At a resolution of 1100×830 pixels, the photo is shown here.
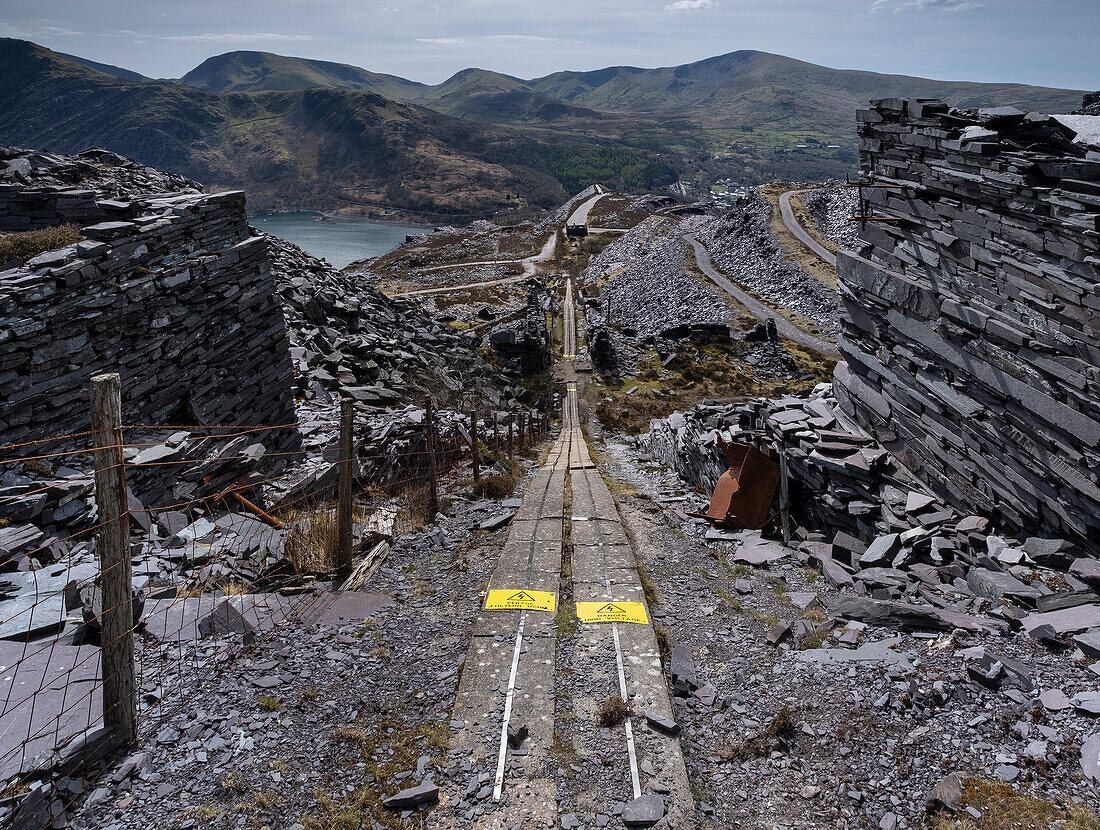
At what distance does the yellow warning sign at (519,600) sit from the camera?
27.6ft

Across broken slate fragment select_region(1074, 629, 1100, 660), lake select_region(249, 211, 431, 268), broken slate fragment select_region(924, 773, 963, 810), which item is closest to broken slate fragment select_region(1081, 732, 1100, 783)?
broken slate fragment select_region(924, 773, 963, 810)

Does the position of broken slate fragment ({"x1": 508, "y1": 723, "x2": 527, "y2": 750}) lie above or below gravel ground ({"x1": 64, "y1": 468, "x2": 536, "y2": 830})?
below

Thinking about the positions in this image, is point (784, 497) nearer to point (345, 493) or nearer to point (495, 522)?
point (495, 522)

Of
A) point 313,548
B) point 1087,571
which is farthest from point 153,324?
point 1087,571

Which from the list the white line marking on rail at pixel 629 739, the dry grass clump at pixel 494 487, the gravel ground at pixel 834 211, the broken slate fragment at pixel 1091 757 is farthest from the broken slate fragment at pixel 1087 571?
the gravel ground at pixel 834 211

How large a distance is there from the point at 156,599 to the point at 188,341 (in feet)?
21.2

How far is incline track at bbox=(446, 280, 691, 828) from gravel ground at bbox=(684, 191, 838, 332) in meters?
37.0

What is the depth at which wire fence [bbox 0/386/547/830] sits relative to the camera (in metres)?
4.73

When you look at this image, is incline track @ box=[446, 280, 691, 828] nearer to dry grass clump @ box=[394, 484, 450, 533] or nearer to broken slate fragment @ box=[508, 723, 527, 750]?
broken slate fragment @ box=[508, 723, 527, 750]

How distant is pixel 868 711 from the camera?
6.27m

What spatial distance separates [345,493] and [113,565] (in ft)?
11.2

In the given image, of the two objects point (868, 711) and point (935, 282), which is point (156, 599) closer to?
point (868, 711)

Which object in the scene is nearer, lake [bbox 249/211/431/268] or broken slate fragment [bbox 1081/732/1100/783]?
broken slate fragment [bbox 1081/732/1100/783]

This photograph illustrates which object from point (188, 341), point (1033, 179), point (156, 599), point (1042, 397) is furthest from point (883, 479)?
point (188, 341)
